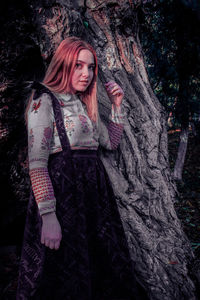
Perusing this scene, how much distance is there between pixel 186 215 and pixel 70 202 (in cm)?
374

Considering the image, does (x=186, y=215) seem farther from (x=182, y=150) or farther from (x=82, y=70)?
(x=82, y=70)

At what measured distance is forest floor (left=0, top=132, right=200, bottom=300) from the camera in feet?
7.38

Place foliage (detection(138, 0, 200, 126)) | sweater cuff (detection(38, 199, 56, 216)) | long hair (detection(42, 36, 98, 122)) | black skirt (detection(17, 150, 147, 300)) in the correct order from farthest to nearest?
foliage (detection(138, 0, 200, 126)), long hair (detection(42, 36, 98, 122)), black skirt (detection(17, 150, 147, 300)), sweater cuff (detection(38, 199, 56, 216))

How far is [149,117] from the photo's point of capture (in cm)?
254

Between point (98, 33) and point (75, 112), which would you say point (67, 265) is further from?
→ point (98, 33)

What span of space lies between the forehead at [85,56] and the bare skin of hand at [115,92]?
0.39 meters

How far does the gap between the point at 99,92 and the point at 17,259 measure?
1.99 meters

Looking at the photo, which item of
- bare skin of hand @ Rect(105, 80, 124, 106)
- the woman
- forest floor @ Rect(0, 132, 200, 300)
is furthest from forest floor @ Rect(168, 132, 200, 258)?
bare skin of hand @ Rect(105, 80, 124, 106)

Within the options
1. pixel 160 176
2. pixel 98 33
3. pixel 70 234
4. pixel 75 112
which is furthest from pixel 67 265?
pixel 98 33

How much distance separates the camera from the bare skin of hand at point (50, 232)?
1.54m

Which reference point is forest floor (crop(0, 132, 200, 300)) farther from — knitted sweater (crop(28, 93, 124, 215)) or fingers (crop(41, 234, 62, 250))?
knitted sweater (crop(28, 93, 124, 215))

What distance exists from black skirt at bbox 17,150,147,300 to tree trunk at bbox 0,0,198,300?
36 centimetres

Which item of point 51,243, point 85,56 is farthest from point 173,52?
point 51,243

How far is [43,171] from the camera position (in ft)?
5.15
